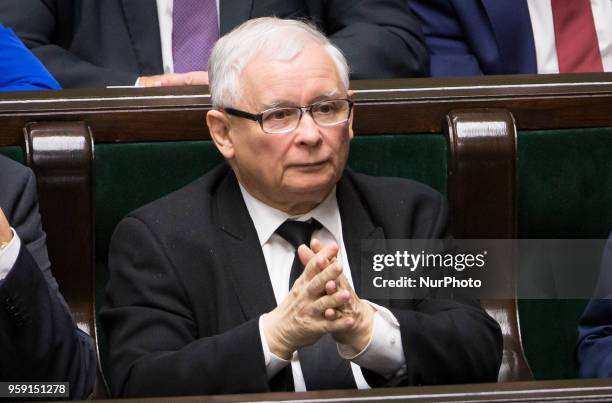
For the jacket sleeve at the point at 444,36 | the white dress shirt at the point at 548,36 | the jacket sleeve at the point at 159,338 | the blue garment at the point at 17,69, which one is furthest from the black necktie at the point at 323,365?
the white dress shirt at the point at 548,36

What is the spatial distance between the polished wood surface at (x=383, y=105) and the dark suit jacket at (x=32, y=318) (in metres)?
0.18

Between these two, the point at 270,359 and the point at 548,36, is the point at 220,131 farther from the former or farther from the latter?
the point at 548,36

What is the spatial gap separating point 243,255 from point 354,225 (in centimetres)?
16

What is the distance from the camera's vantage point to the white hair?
1551 millimetres

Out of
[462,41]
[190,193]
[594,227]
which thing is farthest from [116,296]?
[462,41]

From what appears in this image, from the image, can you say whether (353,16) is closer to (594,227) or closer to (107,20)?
(107,20)

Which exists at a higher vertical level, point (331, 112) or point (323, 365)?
Result: point (331, 112)

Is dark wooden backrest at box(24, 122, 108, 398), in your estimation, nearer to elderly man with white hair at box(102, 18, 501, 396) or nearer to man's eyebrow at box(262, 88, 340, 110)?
elderly man with white hair at box(102, 18, 501, 396)

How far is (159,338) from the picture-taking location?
150cm

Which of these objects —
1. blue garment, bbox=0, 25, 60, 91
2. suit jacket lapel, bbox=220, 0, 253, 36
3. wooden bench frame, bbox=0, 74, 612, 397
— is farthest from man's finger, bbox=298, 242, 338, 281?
suit jacket lapel, bbox=220, 0, 253, 36

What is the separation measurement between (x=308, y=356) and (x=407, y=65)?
2.55 feet

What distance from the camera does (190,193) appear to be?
162 centimetres

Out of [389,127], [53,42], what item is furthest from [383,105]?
[53,42]

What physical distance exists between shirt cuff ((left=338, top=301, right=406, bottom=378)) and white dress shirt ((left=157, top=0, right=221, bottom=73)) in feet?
2.83
